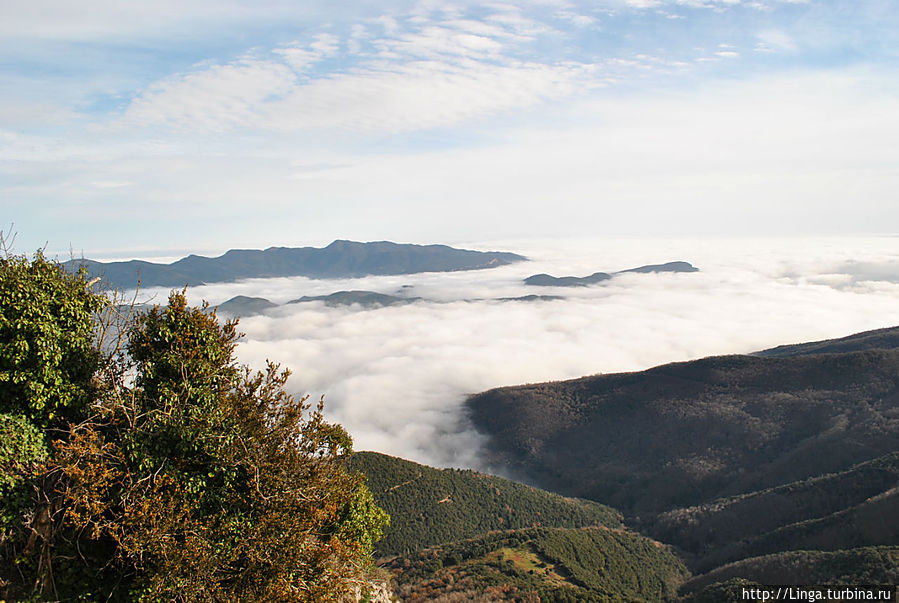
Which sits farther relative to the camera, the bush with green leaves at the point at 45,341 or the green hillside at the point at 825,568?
the green hillside at the point at 825,568

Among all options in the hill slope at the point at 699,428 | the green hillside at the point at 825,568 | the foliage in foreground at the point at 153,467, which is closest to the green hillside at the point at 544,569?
the green hillside at the point at 825,568

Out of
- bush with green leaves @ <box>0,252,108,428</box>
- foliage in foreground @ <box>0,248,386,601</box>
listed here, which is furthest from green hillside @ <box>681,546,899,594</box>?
bush with green leaves @ <box>0,252,108,428</box>

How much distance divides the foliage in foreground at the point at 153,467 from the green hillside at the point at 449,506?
45.3m

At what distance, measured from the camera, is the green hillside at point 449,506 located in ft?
200

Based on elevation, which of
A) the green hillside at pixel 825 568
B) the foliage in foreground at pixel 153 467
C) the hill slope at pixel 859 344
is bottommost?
the green hillside at pixel 825 568

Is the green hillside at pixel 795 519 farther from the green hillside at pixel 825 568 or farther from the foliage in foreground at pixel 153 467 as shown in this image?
the foliage in foreground at pixel 153 467

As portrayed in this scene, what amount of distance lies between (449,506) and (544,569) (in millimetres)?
19210

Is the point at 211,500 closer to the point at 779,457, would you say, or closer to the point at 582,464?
the point at 779,457

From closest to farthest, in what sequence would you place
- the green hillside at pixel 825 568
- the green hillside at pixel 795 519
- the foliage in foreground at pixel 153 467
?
1. the foliage in foreground at pixel 153 467
2. the green hillside at pixel 825 568
3. the green hillside at pixel 795 519

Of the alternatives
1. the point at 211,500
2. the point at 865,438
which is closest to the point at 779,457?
the point at 865,438

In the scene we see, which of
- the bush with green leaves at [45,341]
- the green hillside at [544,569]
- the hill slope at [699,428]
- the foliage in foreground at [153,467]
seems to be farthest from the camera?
the hill slope at [699,428]

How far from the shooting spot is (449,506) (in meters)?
68.2

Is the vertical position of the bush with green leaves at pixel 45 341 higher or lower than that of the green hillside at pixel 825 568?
higher

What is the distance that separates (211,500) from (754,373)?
397 feet
